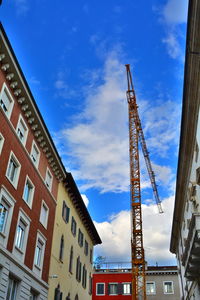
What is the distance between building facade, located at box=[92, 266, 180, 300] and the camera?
54281 mm

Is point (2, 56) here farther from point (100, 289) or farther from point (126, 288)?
point (100, 289)

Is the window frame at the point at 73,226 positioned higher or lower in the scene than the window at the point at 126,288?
higher

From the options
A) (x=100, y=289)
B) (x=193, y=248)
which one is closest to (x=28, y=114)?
(x=193, y=248)

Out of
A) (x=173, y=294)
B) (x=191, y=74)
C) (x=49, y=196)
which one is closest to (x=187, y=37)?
(x=191, y=74)

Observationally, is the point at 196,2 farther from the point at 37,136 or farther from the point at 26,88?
the point at 37,136

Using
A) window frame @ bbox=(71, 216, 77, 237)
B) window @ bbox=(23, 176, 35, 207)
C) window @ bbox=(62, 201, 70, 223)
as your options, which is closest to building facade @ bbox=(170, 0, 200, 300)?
window @ bbox=(62, 201, 70, 223)

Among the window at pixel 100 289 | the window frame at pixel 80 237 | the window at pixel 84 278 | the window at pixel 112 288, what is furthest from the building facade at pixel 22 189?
the window at pixel 100 289

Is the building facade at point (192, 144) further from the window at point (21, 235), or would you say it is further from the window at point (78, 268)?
the window at point (78, 268)

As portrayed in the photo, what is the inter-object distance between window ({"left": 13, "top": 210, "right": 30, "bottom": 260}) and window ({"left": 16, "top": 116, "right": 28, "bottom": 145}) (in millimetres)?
5004

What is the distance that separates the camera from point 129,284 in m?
54.8

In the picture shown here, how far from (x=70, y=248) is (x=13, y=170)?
14123 millimetres

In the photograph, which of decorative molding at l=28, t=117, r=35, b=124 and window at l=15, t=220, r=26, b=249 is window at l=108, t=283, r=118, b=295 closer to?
window at l=15, t=220, r=26, b=249

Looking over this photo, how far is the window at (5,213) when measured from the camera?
1856 centimetres

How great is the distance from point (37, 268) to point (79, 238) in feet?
44.7
